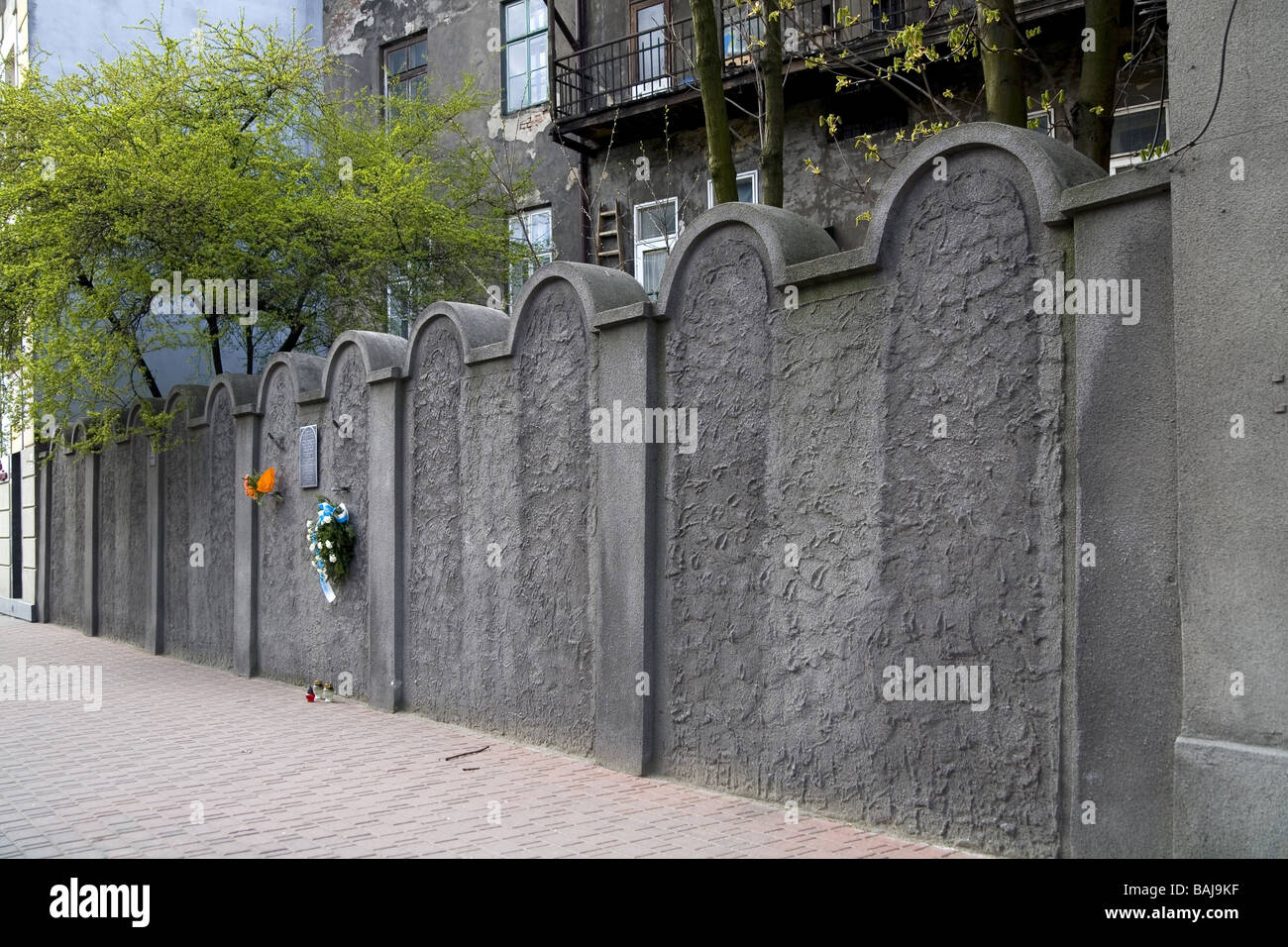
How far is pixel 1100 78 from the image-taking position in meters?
7.84

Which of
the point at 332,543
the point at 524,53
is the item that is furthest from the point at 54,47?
the point at 332,543

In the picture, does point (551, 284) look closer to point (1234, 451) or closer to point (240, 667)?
point (1234, 451)

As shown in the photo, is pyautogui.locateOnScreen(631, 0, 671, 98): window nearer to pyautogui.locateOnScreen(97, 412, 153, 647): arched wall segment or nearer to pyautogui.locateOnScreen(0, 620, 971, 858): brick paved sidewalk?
pyautogui.locateOnScreen(97, 412, 153, 647): arched wall segment

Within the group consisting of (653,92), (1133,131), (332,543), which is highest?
(653,92)

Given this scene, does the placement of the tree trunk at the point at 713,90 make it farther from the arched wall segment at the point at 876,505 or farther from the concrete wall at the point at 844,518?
the arched wall segment at the point at 876,505

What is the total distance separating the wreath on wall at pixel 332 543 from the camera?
436 inches

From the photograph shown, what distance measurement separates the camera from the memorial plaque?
11.9 m

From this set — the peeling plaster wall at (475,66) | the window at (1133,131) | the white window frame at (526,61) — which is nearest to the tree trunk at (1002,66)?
the window at (1133,131)

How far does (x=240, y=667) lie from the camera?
13.2 m

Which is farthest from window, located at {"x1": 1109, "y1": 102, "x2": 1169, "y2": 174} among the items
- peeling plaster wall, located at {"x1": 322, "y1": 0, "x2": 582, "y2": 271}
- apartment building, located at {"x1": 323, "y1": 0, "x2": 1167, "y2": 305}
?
peeling plaster wall, located at {"x1": 322, "y1": 0, "x2": 582, "y2": 271}

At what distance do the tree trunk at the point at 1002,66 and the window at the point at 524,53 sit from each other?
A: 33.6 feet

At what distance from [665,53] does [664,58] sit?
62 mm

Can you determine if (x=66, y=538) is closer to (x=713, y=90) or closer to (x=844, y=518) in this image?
(x=713, y=90)
